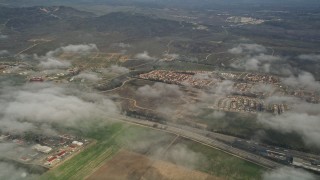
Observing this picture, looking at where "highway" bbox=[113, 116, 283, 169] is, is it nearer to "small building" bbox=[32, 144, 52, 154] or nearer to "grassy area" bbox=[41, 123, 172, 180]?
"grassy area" bbox=[41, 123, 172, 180]

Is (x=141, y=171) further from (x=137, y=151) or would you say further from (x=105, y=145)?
(x=105, y=145)

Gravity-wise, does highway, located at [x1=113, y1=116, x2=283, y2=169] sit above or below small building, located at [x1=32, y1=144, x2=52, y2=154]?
above

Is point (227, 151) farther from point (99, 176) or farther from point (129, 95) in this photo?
point (129, 95)

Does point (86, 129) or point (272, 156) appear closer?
point (272, 156)

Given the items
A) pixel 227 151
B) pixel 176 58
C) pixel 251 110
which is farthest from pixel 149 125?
pixel 176 58

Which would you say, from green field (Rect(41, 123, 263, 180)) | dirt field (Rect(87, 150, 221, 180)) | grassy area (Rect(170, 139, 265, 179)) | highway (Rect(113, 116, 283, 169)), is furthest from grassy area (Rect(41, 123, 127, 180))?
grassy area (Rect(170, 139, 265, 179))

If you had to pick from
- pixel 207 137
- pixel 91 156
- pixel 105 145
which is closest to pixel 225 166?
pixel 207 137
